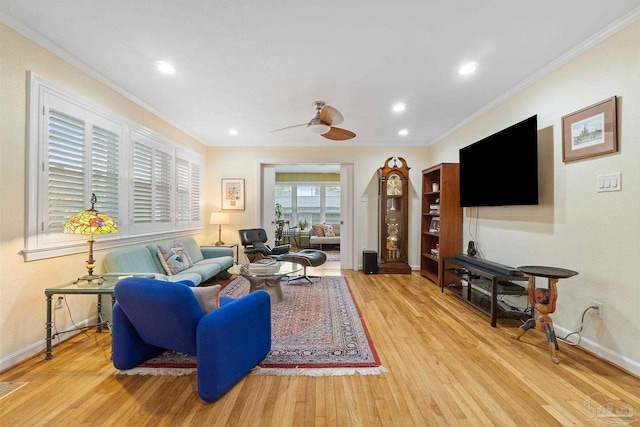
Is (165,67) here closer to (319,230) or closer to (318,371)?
(318,371)

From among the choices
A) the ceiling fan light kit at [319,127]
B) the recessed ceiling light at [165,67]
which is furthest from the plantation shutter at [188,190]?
the ceiling fan light kit at [319,127]

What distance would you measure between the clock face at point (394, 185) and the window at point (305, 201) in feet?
13.0

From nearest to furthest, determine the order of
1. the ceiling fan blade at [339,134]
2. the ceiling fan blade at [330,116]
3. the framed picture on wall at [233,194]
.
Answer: the ceiling fan blade at [330,116], the ceiling fan blade at [339,134], the framed picture on wall at [233,194]

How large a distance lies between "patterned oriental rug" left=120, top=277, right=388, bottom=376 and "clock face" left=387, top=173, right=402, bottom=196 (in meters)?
2.40

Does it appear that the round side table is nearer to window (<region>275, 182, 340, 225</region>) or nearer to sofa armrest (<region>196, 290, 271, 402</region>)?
sofa armrest (<region>196, 290, 271, 402</region>)

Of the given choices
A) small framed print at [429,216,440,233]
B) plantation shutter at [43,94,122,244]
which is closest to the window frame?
small framed print at [429,216,440,233]

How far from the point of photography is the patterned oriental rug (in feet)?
6.48

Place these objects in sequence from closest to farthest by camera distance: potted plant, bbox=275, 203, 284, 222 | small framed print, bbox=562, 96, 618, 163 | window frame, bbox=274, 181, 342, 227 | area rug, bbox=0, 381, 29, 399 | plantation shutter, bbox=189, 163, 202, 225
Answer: area rug, bbox=0, 381, 29, 399 < small framed print, bbox=562, 96, 618, 163 < plantation shutter, bbox=189, 163, 202, 225 < potted plant, bbox=275, 203, 284, 222 < window frame, bbox=274, 181, 342, 227

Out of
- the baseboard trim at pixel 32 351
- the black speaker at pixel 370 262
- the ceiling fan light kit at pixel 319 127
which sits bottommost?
the baseboard trim at pixel 32 351

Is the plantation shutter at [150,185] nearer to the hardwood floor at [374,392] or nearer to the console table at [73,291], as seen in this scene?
the console table at [73,291]

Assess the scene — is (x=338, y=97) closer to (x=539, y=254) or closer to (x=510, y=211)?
(x=510, y=211)

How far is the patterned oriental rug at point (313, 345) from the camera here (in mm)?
1977

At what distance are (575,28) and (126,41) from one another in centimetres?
360

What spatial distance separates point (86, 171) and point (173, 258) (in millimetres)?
1361
